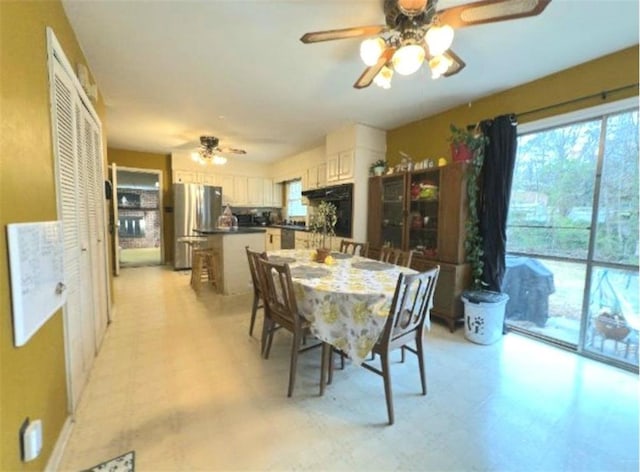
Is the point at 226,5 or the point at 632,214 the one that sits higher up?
the point at 226,5

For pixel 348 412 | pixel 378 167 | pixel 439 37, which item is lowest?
pixel 348 412

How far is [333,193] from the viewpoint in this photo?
4.43 m

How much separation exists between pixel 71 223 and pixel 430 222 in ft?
11.1

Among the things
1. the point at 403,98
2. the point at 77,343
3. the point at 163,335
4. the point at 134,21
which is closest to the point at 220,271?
the point at 163,335

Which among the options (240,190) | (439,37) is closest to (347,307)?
(439,37)

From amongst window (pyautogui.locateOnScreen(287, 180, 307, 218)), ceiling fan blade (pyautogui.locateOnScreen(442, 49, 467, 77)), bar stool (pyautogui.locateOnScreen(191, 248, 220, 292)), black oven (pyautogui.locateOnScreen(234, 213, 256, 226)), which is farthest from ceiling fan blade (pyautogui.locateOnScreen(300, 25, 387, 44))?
black oven (pyautogui.locateOnScreen(234, 213, 256, 226))

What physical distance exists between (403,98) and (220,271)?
3.34 meters

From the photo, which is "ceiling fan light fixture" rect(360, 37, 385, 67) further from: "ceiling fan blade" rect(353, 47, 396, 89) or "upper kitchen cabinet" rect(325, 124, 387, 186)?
"upper kitchen cabinet" rect(325, 124, 387, 186)

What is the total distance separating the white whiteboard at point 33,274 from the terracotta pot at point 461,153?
3.31m

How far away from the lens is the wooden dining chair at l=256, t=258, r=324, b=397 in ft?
6.06

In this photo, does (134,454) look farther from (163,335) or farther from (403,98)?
(403,98)

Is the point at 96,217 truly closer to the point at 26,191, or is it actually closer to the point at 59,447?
the point at 26,191

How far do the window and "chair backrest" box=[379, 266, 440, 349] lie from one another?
196 inches

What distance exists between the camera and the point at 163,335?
2.73 metres
